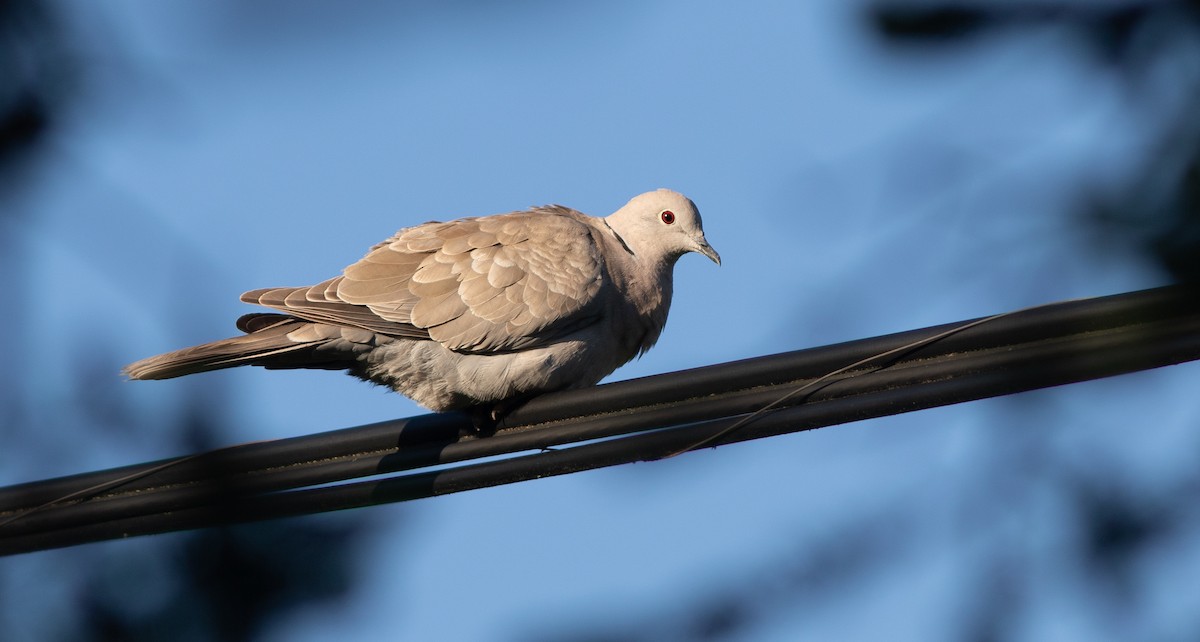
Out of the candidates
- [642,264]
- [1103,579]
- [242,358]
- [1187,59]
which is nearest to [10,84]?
[1187,59]

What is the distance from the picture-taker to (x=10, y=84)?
1.52 metres

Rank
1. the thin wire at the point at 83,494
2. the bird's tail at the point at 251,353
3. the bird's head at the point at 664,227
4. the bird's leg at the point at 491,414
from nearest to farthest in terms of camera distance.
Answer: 1. the thin wire at the point at 83,494
2. the bird's leg at the point at 491,414
3. the bird's tail at the point at 251,353
4. the bird's head at the point at 664,227

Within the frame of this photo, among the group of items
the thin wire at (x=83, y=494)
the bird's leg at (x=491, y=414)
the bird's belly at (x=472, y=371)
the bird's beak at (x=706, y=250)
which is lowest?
the thin wire at (x=83, y=494)

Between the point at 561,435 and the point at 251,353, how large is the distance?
1.79 m

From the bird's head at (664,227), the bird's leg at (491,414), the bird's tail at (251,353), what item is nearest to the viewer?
the bird's leg at (491,414)

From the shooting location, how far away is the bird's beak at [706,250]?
6.95 metres

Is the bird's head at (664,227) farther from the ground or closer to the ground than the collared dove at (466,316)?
farther from the ground

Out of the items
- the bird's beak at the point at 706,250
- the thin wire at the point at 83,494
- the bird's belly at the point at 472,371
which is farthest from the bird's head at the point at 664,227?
the thin wire at the point at 83,494

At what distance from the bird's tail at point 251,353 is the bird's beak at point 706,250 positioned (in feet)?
7.09

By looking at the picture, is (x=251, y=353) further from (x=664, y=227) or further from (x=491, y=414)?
(x=664, y=227)

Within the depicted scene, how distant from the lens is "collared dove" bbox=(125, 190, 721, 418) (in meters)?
5.68

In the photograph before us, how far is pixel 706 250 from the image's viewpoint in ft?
22.9

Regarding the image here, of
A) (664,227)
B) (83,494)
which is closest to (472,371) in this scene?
(664,227)

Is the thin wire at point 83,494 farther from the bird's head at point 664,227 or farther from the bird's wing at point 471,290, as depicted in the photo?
the bird's head at point 664,227
